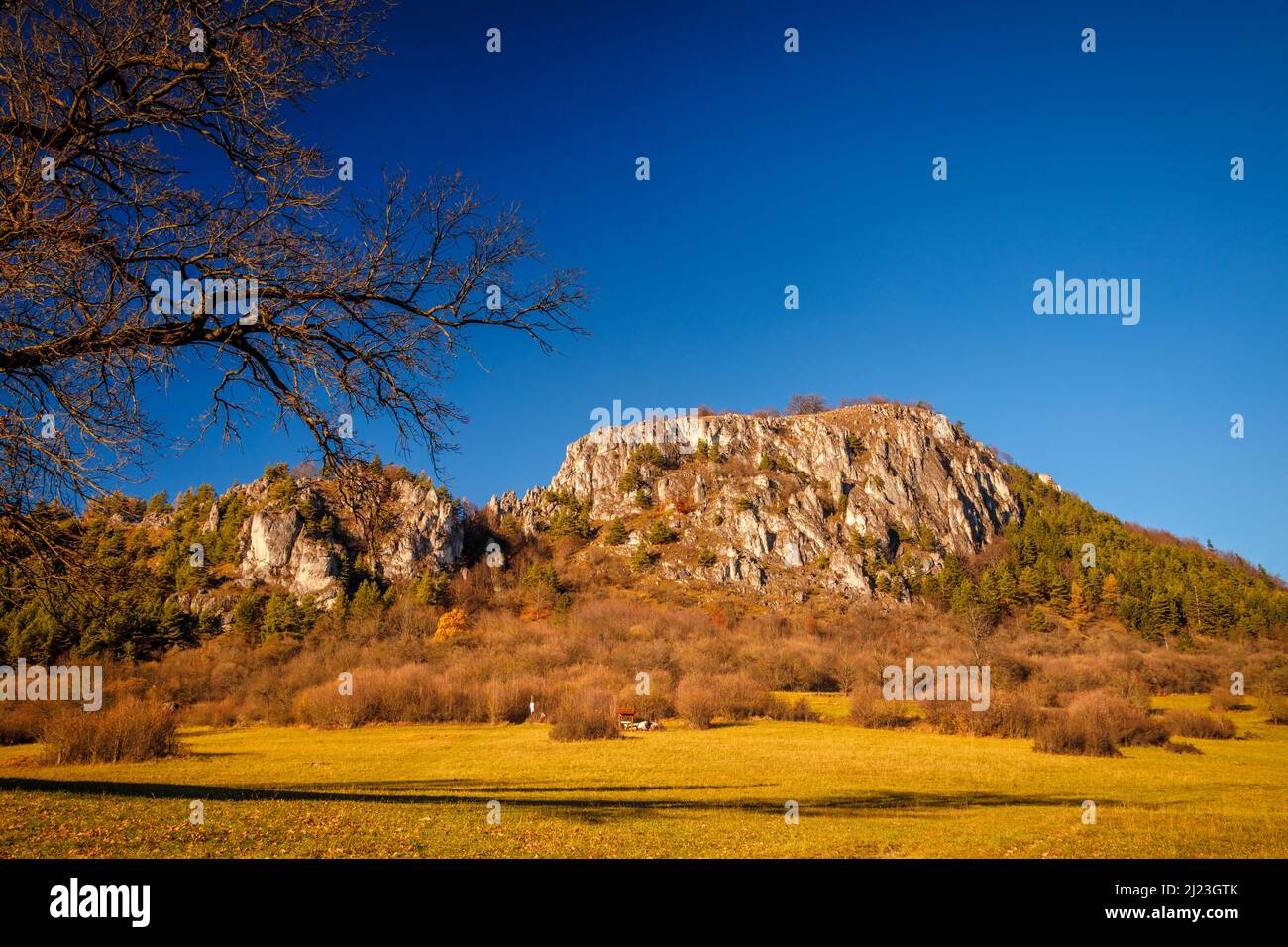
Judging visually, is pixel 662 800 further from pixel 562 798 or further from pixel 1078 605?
pixel 1078 605

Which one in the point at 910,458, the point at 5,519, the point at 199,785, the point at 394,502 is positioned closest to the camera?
the point at 5,519

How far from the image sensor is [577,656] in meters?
72.1

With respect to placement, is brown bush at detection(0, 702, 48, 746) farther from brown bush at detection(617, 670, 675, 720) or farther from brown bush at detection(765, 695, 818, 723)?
brown bush at detection(765, 695, 818, 723)

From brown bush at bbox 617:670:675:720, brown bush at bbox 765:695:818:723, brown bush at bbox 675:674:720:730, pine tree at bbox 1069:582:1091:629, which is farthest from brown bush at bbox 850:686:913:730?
→ pine tree at bbox 1069:582:1091:629

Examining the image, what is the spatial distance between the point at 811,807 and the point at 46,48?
60.8 feet

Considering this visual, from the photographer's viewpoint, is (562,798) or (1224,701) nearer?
(562,798)

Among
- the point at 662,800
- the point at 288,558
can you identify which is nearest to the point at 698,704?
the point at 662,800

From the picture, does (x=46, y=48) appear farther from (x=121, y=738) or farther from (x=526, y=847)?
(x=121, y=738)

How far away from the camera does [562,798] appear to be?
1759 cm

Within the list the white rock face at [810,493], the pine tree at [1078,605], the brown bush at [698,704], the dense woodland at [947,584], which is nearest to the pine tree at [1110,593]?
the dense woodland at [947,584]

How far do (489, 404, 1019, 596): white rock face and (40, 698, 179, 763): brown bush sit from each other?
363ft

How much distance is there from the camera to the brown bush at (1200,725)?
3450cm

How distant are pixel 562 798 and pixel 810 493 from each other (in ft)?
458
